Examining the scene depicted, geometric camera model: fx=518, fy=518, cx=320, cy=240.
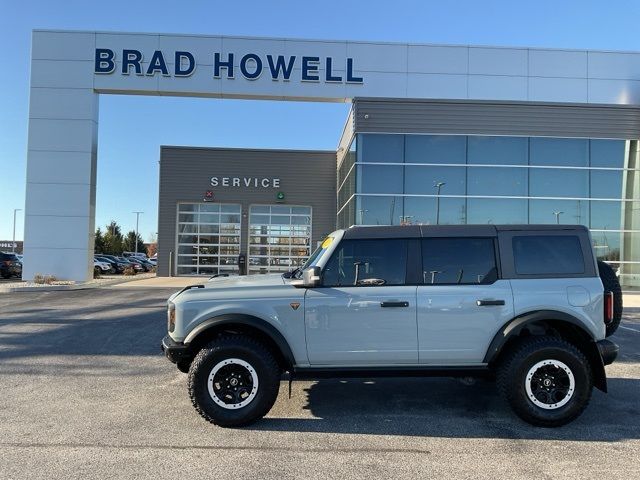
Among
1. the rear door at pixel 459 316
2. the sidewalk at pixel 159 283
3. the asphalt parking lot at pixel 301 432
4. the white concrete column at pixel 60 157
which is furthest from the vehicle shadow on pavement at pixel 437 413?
the white concrete column at pixel 60 157

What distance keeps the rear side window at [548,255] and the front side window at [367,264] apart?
113cm

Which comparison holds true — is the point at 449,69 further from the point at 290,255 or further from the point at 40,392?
the point at 40,392

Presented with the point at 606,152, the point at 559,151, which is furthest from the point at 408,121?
the point at 606,152

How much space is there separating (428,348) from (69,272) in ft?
64.6

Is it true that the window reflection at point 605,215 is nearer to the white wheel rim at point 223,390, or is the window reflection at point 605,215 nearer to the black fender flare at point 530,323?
A: the black fender flare at point 530,323

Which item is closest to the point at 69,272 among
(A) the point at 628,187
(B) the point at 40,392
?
(B) the point at 40,392

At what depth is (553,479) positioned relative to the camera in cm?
369

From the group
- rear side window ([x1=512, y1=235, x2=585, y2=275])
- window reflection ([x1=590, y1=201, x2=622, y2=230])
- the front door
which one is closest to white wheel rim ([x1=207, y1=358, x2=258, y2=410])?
the front door

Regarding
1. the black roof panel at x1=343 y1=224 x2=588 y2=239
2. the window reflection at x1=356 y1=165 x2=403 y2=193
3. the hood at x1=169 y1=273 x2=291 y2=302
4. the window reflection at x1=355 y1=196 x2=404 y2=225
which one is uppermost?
the window reflection at x1=356 y1=165 x2=403 y2=193

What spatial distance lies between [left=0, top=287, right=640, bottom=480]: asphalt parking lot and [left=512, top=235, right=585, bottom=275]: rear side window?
4.79 feet

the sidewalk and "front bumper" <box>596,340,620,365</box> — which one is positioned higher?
"front bumper" <box>596,340,620,365</box>

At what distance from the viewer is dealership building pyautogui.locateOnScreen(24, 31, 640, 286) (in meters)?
19.5

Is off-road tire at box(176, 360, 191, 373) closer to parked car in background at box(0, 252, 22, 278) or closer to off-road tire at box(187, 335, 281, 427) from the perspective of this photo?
off-road tire at box(187, 335, 281, 427)

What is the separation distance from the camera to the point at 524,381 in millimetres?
4816
